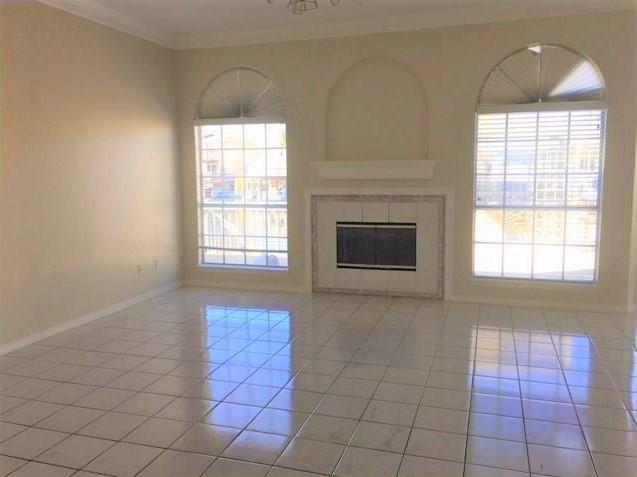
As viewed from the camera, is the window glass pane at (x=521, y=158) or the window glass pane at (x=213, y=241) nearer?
the window glass pane at (x=521, y=158)

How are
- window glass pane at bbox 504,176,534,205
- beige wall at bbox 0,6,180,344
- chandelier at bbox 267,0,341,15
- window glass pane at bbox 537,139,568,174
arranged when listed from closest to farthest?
chandelier at bbox 267,0,341,15 < beige wall at bbox 0,6,180,344 < window glass pane at bbox 537,139,568,174 < window glass pane at bbox 504,176,534,205

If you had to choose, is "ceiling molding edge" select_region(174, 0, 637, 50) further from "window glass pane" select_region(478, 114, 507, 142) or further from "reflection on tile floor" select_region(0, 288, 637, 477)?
"reflection on tile floor" select_region(0, 288, 637, 477)

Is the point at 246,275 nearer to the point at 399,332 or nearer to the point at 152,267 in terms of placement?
the point at 152,267

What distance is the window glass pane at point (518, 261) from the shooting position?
211 inches

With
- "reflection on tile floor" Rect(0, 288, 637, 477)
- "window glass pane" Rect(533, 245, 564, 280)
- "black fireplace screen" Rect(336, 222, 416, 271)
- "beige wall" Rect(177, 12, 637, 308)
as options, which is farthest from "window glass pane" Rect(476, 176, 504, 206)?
"reflection on tile floor" Rect(0, 288, 637, 477)

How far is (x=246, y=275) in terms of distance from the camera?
6.25m

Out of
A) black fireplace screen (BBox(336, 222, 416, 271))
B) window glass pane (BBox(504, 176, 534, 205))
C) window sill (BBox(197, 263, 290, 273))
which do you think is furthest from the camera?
window sill (BBox(197, 263, 290, 273))

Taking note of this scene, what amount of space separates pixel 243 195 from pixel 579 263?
3.50m

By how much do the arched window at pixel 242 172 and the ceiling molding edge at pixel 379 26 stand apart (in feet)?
1.22

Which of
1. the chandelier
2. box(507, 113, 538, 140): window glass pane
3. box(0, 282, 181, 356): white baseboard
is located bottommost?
box(0, 282, 181, 356): white baseboard

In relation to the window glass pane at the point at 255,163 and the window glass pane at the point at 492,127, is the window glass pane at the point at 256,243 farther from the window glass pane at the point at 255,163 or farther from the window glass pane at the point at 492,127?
the window glass pane at the point at 492,127

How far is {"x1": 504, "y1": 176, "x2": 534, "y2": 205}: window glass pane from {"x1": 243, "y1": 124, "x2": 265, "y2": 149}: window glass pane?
102 inches

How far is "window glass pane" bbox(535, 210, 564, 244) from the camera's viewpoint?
17.1ft

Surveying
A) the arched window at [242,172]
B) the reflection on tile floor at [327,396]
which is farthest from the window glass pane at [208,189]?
the reflection on tile floor at [327,396]
